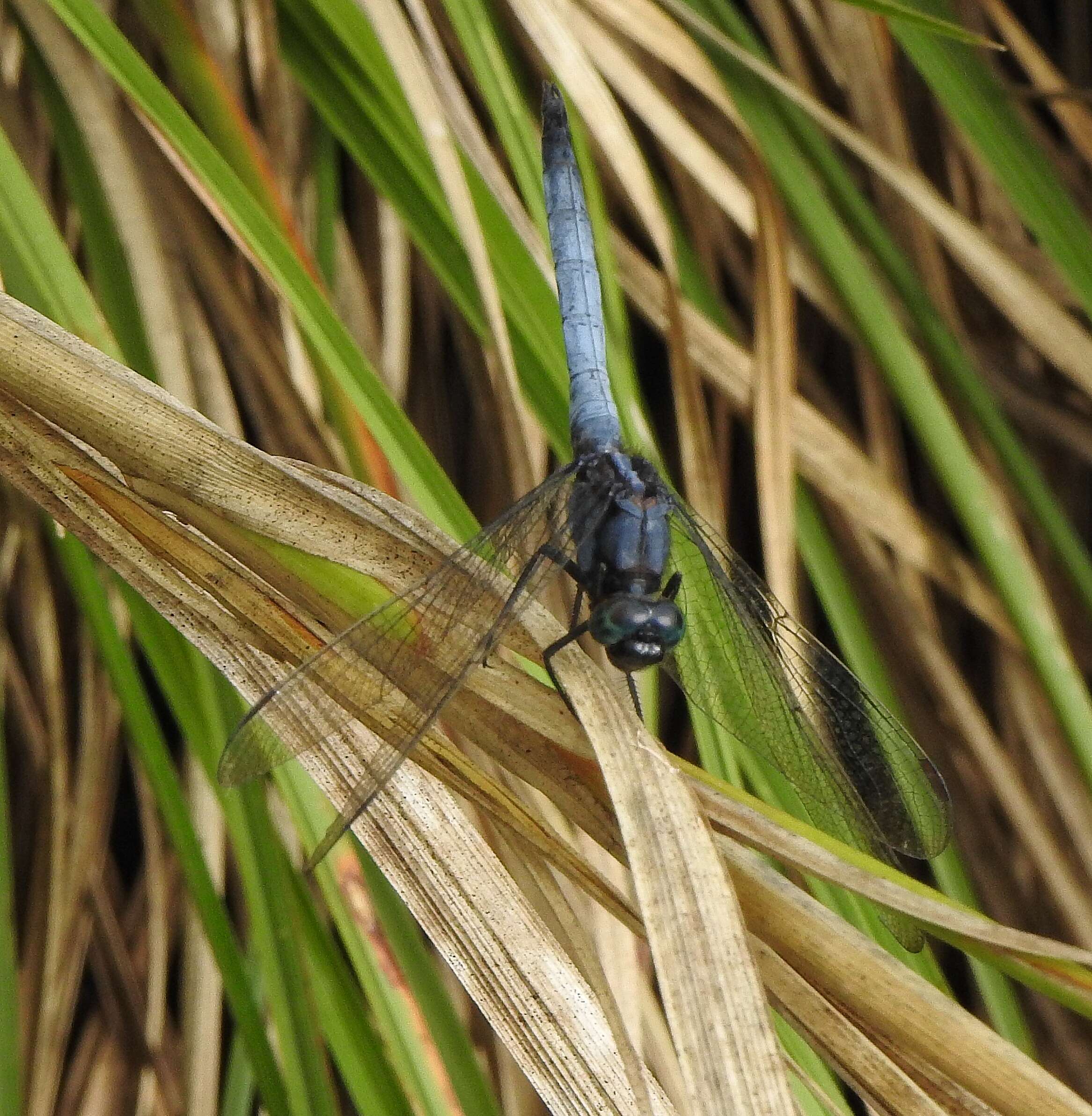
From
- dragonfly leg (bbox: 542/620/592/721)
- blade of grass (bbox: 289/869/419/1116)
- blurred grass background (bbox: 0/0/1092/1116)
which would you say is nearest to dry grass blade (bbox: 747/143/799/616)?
blurred grass background (bbox: 0/0/1092/1116)

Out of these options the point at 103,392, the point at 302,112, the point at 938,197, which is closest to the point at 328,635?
the point at 103,392

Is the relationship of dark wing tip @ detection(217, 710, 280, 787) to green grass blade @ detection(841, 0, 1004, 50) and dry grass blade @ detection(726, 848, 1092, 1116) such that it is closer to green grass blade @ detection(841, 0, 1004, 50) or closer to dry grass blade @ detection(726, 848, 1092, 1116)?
dry grass blade @ detection(726, 848, 1092, 1116)

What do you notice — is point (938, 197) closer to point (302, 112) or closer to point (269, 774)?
point (302, 112)

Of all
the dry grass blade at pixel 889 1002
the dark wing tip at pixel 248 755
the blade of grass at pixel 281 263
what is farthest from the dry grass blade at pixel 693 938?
the blade of grass at pixel 281 263

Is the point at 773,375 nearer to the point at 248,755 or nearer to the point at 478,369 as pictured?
the point at 478,369

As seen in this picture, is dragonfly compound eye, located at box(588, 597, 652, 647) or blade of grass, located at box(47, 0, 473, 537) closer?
dragonfly compound eye, located at box(588, 597, 652, 647)

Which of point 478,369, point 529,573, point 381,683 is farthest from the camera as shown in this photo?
point 478,369

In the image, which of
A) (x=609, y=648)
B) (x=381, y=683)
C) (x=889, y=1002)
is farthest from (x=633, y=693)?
(x=889, y=1002)
